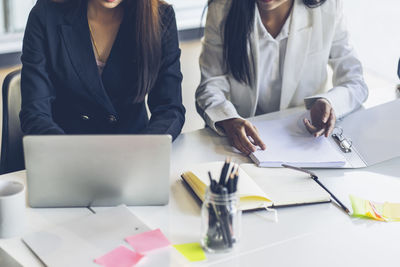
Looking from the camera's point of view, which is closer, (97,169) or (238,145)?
(97,169)

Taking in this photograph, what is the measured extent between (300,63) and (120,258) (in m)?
1.15

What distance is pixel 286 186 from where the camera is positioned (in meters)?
1.52

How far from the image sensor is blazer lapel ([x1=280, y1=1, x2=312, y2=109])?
2027 mm

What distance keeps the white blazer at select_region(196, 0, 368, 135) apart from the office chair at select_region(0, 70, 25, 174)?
1.95 ft

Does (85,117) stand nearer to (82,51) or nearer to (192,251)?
(82,51)

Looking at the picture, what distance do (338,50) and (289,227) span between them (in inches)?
39.1

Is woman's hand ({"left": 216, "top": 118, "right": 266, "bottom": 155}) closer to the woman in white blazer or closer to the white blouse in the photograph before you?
the woman in white blazer

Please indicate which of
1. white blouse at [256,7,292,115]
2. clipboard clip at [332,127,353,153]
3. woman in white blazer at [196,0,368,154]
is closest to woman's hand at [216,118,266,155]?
woman in white blazer at [196,0,368,154]

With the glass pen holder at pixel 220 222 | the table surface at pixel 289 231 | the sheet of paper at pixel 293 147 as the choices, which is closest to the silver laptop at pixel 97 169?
the table surface at pixel 289 231

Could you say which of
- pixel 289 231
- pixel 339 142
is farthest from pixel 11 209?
pixel 339 142

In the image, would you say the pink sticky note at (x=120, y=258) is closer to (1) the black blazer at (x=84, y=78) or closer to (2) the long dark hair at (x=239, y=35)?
(1) the black blazer at (x=84, y=78)

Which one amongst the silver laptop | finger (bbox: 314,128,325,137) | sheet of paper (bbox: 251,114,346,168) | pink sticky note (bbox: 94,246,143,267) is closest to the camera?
pink sticky note (bbox: 94,246,143,267)

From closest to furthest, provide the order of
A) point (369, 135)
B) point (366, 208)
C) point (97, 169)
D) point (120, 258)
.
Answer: point (120, 258)
point (97, 169)
point (366, 208)
point (369, 135)

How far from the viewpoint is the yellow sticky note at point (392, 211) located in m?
1.44
